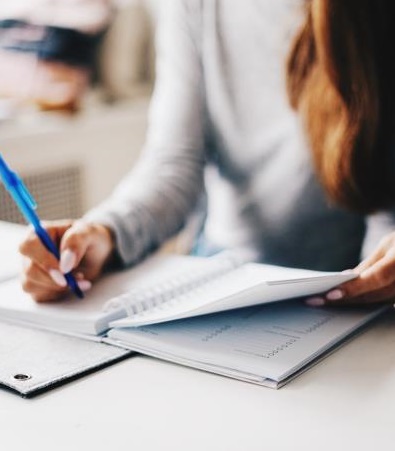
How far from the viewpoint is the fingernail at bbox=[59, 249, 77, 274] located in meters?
0.81

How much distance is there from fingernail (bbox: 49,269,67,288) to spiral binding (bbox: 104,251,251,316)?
63 mm

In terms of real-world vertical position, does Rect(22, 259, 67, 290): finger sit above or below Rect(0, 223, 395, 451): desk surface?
above

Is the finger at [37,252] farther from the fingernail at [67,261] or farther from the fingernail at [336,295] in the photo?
the fingernail at [336,295]

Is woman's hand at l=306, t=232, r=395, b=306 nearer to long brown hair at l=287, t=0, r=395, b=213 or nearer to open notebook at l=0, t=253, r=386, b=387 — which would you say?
open notebook at l=0, t=253, r=386, b=387

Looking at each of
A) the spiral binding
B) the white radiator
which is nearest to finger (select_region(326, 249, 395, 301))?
the spiral binding

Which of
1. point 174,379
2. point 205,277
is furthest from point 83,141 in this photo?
point 174,379

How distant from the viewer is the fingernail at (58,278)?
2.60ft

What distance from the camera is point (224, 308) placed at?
71 cm

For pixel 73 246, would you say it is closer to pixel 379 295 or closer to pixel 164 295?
pixel 164 295

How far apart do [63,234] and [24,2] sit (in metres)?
1.48

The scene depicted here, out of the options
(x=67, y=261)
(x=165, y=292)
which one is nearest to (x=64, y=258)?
(x=67, y=261)

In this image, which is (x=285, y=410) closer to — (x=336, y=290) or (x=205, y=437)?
(x=205, y=437)

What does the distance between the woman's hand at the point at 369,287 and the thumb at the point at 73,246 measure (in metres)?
0.26

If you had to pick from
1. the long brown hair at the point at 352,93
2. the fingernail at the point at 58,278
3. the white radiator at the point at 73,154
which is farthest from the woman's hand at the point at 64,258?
the white radiator at the point at 73,154
